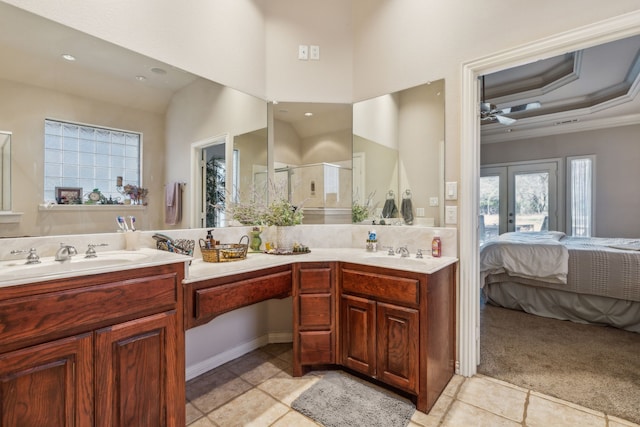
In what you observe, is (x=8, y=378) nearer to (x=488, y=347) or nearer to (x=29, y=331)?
(x=29, y=331)

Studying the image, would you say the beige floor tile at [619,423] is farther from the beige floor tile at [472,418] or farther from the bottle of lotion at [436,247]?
the bottle of lotion at [436,247]

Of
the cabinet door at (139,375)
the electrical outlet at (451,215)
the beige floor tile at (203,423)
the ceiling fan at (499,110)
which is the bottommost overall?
the beige floor tile at (203,423)

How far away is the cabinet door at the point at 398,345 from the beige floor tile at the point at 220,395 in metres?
0.91

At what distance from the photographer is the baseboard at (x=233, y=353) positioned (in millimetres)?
2127

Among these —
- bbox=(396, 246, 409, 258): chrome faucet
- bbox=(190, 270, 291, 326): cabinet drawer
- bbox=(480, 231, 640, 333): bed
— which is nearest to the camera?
bbox=(190, 270, 291, 326): cabinet drawer

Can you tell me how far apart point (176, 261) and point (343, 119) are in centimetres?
191

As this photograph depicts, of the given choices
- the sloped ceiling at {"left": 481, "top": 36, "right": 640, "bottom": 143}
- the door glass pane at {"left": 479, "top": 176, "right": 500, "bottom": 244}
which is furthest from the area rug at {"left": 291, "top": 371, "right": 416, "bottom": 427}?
the door glass pane at {"left": 479, "top": 176, "right": 500, "bottom": 244}

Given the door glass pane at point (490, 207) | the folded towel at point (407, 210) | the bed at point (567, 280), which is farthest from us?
the door glass pane at point (490, 207)

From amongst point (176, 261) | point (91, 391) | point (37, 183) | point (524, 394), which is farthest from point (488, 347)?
point (37, 183)

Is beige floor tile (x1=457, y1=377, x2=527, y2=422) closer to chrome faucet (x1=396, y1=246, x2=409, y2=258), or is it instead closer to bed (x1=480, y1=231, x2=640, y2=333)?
chrome faucet (x1=396, y1=246, x2=409, y2=258)

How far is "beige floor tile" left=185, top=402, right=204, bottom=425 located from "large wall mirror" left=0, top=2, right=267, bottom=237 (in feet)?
3.65

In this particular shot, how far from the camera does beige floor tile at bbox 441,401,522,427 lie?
1.63 metres

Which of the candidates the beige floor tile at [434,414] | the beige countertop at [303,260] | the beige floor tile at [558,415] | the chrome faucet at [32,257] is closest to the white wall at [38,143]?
the chrome faucet at [32,257]

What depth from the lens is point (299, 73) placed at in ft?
8.86
